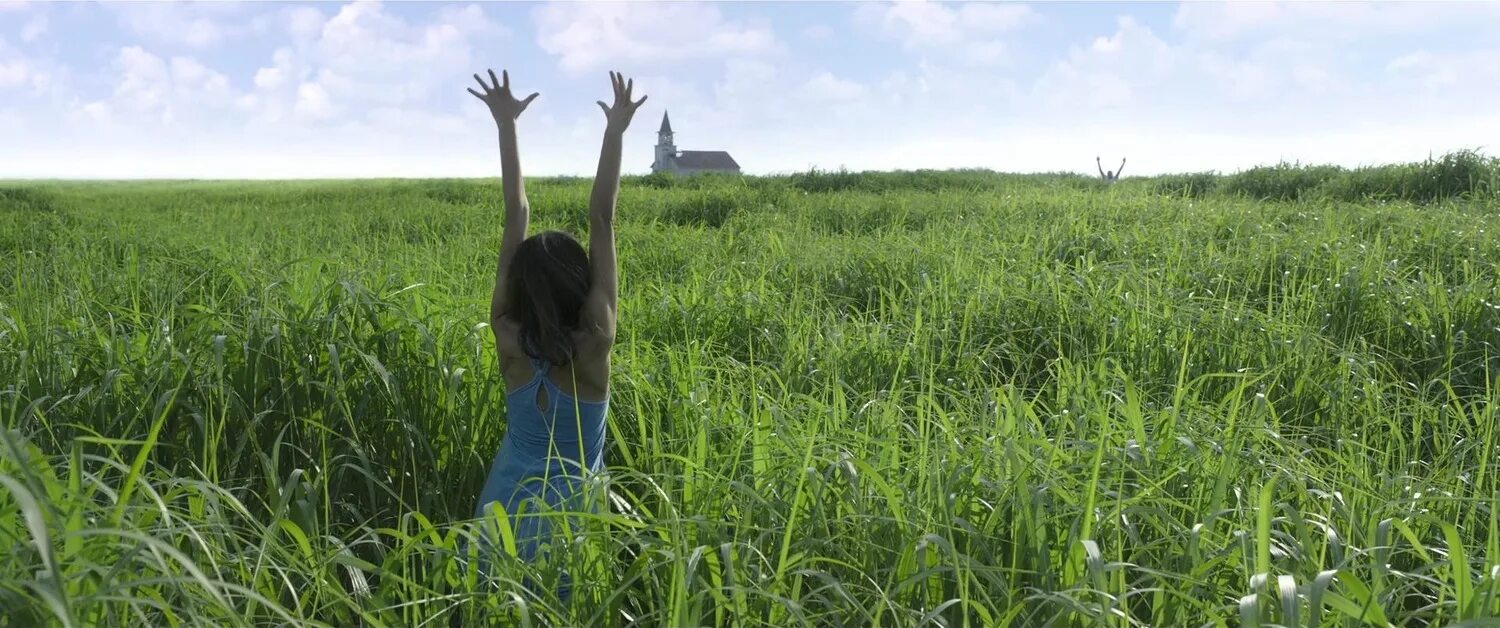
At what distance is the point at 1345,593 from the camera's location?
1.69 metres

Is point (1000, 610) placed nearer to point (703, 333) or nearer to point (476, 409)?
point (476, 409)

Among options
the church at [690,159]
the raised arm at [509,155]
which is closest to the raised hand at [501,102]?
the raised arm at [509,155]

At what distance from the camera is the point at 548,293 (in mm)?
2205

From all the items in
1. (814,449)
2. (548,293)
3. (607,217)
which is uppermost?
(607,217)

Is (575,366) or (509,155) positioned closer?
(575,366)

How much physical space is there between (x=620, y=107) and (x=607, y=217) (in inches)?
17.0

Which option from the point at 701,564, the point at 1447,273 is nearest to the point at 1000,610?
the point at 701,564

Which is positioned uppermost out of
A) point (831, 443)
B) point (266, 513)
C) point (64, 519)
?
point (64, 519)

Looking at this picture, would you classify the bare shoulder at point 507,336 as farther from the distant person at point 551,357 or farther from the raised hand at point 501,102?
the raised hand at point 501,102

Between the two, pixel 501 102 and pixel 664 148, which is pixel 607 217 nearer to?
pixel 501 102

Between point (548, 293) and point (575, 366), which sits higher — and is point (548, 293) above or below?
above

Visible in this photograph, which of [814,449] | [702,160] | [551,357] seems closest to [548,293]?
[551,357]

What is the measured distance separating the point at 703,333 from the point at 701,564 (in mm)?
2292

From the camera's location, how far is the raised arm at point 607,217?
89.5 inches
